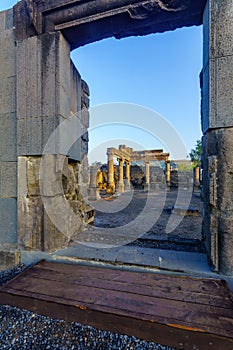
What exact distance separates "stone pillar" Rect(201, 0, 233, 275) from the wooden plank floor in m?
0.30

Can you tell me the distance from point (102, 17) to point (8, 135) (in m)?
1.65

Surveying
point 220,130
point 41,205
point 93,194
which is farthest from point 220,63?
point 93,194

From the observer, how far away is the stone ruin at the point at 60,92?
1445 mm

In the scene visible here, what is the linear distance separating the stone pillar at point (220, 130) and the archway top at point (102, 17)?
0.32 meters

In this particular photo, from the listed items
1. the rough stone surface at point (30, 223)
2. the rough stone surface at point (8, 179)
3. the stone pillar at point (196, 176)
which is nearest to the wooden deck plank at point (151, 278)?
the rough stone surface at point (30, 223)

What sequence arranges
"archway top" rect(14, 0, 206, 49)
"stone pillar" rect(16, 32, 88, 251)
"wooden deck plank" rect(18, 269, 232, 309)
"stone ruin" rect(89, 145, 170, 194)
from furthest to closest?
"stone ruin" rect(89, 145, 170, 194) → "stone pillar" rect(16, 32, 88, 251) → "archway top" rect(14, 0, 206, 49) → "wooden deck plank" rect(18, 269, 232, 309)

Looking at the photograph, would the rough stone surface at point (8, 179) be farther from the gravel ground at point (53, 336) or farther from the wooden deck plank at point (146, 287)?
the gravel ground at point (53, 336)

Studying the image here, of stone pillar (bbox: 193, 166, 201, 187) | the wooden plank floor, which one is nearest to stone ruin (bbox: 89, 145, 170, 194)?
stone pillar (bbox: 193, 166, 201, 187)

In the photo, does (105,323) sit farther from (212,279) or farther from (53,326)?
(212,279)

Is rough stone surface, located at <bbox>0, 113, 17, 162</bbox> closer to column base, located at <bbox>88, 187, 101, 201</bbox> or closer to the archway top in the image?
the archway top

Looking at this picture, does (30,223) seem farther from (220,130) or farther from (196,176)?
(196,176)

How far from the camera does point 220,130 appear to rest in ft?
4.77

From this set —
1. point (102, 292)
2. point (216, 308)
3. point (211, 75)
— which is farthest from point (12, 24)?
point (216, 308)

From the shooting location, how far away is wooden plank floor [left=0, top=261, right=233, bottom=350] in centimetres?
102
